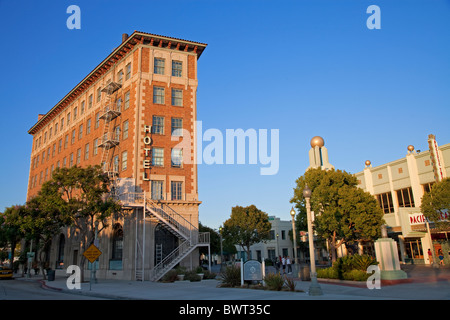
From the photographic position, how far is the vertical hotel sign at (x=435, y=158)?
38.7 m

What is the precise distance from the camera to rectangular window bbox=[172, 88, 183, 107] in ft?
120

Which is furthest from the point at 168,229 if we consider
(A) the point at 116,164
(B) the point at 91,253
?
(B) the point at 91,253

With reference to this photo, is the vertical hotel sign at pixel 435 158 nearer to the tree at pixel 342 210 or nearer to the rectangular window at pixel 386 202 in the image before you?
the rectangular window at pixel 386 202

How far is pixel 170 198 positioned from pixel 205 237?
4.91 m

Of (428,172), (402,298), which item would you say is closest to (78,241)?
(402,298)

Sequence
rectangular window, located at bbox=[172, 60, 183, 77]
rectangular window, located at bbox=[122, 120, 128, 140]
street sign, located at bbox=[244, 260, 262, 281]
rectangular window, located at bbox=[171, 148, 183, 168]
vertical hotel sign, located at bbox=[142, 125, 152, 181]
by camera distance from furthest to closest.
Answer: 1. rectangular window, located at bbox=[172, 60, 183, 77]
2. rectangular window, located at bbox=[122, 120, 128, 140]
3. rectangular window, located at bbox=[171, 148, 183, 168]
4. vertical hotel sign, located at bbox=[142, 125, 152, 181]
5. street sign, located at bbox=[244, 260, 262, 281]

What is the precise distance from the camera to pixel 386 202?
1843 inches

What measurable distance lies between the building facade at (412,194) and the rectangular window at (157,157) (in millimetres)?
28290

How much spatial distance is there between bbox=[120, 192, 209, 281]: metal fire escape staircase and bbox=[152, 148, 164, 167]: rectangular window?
3371 mm

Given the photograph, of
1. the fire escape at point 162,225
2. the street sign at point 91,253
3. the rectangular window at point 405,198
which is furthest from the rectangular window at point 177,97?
the rectangular window at point 405,198

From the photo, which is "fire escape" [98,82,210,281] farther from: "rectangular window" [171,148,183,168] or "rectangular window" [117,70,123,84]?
"rectangular window" [117,70,123,84]

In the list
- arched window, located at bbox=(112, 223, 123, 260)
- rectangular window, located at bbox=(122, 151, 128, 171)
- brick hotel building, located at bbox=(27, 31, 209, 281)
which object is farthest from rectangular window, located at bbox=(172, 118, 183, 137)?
arched window, located at bbox=(112, 223, 123, 260)
